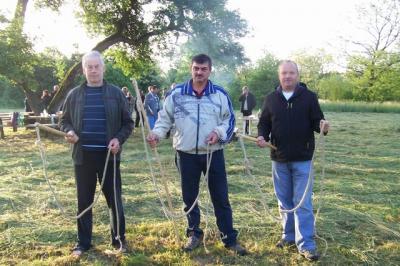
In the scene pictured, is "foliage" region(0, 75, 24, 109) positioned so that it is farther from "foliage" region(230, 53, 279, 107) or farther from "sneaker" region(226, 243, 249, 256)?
"sneaker" region(226, 243, 249, 256)

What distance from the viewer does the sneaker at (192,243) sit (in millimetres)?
3924

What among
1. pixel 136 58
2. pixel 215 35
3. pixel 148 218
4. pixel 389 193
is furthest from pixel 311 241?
pixel 136 58

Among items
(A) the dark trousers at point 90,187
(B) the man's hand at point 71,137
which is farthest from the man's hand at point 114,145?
(B) the man's hand at point 71,137

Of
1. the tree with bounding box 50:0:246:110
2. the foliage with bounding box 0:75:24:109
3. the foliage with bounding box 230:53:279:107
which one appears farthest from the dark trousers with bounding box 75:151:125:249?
the foliage with bounding box 0:75:24:109

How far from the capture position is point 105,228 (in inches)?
177

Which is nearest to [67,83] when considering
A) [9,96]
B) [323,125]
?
[323,125]

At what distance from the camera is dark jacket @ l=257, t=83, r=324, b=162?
3689 mm

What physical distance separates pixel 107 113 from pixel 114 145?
0.27 m

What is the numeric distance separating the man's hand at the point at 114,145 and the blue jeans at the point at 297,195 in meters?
1.42

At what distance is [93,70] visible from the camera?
3.49 m

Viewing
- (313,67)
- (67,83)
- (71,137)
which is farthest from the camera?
(313,67)

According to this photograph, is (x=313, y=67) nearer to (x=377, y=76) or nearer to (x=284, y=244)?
(x=377, y=76)

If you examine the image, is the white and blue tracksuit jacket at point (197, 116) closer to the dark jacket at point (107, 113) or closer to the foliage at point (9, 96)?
the dark jacket at point (107, 113)

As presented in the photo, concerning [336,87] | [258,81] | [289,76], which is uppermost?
[258,81]
